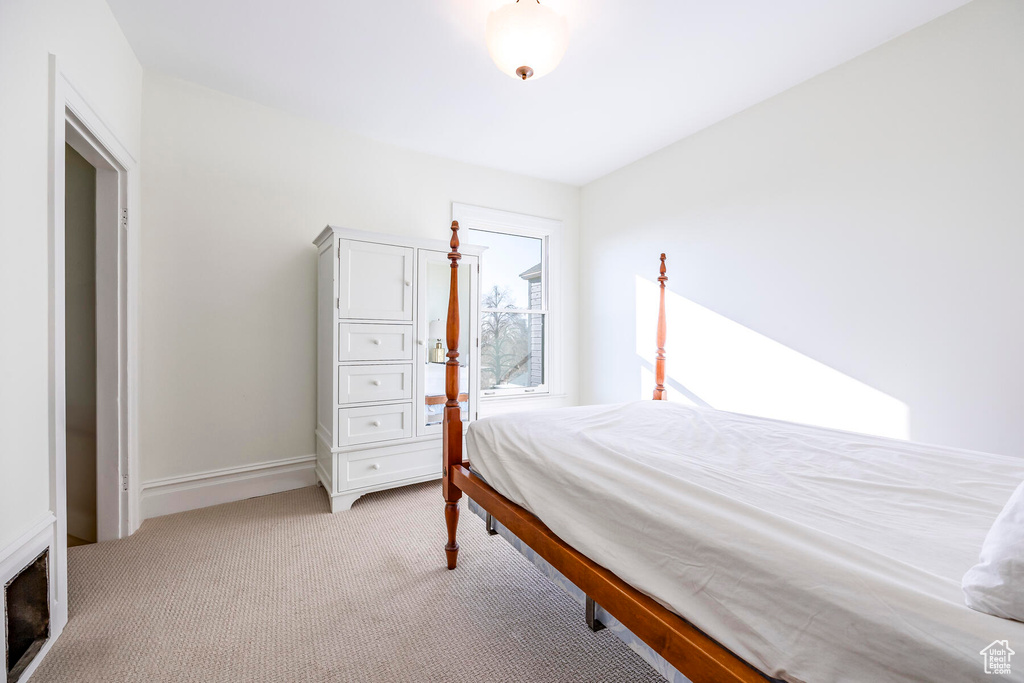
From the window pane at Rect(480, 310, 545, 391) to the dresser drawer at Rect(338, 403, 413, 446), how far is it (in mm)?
1000

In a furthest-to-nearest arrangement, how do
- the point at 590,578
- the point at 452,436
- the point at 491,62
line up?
the point at 491,62 < the point at 452,436 < the point at 590,578

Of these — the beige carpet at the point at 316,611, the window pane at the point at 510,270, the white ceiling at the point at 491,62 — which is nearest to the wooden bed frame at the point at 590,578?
the beige carpet at the point at 316,611

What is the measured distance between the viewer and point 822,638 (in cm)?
71

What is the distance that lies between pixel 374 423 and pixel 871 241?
3.00 meters

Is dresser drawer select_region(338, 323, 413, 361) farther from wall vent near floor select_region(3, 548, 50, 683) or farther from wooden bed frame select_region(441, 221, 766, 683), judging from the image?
wall vent near floor select_region(3, 548, 50, 683)

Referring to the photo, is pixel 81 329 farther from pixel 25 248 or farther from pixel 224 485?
pixel 25 248

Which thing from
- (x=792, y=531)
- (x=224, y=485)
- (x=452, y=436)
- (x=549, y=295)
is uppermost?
(x=549, y=295)

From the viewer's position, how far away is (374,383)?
9.05 feet

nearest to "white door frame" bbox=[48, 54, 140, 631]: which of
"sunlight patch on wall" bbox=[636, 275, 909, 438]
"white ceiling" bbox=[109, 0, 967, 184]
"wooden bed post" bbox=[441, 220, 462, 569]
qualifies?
"white ceiling" bbox=[109, 0, 967, 184]

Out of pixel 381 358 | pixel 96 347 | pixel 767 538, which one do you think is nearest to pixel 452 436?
pixel 381 358

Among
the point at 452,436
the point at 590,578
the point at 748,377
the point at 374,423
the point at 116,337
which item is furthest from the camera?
the point at 748,377

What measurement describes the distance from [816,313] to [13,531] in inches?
141

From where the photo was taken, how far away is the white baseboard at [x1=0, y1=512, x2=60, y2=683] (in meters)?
1.28

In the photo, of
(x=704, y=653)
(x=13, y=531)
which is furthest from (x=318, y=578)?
(x=704, y=653)
